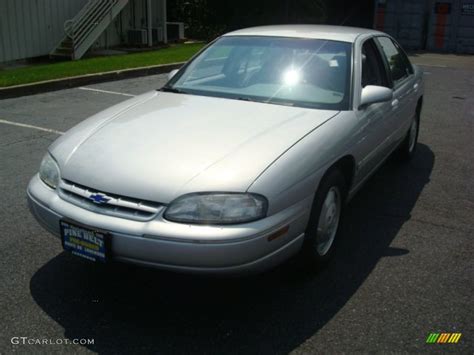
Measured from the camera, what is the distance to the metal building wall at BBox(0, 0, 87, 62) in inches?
530

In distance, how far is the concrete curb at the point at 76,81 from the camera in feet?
30.9

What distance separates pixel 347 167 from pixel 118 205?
1691 millimetres

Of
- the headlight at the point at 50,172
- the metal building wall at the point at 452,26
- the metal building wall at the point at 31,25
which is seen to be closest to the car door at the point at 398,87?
the headlight at the point at 50,172

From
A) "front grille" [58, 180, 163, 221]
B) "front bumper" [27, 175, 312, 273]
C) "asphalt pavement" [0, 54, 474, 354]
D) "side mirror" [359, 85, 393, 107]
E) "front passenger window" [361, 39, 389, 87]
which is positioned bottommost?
"asphalt pavement" [0, 54, 474, 354]

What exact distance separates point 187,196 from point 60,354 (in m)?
0.99

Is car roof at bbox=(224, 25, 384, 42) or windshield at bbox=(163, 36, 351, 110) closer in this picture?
windshield at bbox=(163, 36, 351, 110)

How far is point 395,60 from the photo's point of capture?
5.35 meters

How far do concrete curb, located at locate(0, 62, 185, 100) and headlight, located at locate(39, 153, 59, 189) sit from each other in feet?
21.4

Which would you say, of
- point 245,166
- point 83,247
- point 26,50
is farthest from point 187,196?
point 26,50

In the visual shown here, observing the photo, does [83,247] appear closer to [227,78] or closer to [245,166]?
[245,166]

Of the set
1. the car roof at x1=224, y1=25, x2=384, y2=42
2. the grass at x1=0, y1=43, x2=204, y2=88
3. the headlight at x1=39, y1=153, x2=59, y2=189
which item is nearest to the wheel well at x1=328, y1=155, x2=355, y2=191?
the car roof at x1=224, y1=25, x2=384, y2=42

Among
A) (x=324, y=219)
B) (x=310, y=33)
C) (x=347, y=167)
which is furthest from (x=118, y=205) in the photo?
(x=310, y=33)

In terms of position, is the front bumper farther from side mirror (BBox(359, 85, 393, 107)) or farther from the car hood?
side mirror (BBox(359, 85, 393, 107))

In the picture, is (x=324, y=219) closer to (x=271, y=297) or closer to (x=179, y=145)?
(x=271, y=297)
